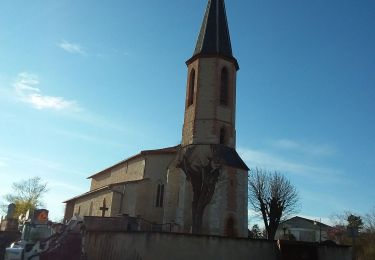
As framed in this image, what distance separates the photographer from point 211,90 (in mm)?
31141

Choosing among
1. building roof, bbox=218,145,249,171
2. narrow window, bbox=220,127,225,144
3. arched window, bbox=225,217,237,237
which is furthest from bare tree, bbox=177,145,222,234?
narrow window, bbox=220,127,225,144

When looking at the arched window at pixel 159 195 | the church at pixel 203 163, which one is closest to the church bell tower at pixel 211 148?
the church at pixel 203 163

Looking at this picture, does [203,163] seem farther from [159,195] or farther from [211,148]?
[159,195]

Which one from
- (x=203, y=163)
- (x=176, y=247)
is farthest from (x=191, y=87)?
(x=176, y=247)

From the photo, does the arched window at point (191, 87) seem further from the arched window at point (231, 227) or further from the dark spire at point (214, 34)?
the arched window at point (231, 227)

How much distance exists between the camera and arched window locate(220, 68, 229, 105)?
104ft

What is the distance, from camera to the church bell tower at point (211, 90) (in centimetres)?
3048

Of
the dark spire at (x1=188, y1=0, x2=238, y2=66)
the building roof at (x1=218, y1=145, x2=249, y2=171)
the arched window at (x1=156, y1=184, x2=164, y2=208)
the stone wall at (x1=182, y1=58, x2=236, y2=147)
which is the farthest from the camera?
the arched window at (x1=156, y1=184, x2=164, y2=208)

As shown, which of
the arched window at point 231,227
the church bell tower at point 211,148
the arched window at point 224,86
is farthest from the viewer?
the arched window at point 224,86

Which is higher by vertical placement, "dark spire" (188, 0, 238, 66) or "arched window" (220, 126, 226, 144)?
"dark spire" (188, 0, 238, 66)

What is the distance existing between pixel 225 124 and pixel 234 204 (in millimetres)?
6250

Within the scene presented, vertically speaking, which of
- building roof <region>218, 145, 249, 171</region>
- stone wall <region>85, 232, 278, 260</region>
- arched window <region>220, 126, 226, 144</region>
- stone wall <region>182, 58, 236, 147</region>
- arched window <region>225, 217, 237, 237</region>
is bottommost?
stone wall <region>85, 232, 278, 260</region>

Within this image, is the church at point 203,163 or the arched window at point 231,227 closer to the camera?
the arched window at point 231,227

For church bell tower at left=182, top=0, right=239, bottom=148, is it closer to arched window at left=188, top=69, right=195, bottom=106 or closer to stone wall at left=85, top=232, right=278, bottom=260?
arched window at left=188, top=69, right=195, bottom=106
